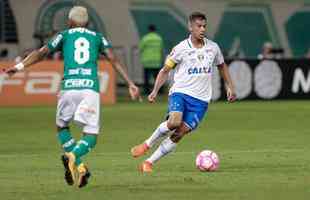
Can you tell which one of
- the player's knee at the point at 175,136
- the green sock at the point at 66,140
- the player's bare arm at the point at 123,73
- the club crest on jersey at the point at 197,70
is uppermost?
the player's bare arm at the point at 123,73

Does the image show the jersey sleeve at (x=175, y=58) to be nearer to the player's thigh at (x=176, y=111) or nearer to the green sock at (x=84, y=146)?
the player's thigh at (x=176, y=111)

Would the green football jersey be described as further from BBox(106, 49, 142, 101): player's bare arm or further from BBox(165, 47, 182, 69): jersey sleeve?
BBox(165, 47, 182, 69): jersey sleeve

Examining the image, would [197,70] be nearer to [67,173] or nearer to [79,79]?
[79,79]

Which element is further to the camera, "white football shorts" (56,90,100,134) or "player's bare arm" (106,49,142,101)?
"player's bare arm" (106,49,142,101)

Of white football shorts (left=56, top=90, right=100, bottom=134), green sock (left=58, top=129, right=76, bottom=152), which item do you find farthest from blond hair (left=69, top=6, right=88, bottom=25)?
green sock (left=58, top=129, right=76, bottom=152)

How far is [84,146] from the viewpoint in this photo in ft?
45.8

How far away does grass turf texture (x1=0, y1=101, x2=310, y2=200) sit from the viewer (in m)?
13.7

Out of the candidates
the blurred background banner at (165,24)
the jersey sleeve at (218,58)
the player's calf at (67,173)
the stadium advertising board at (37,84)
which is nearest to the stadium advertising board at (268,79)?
the blurred background banner at (165,24)

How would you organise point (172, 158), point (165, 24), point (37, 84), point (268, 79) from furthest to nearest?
point (165, 24)
point (268, 79)
point (37, 84)
point (172, 158)

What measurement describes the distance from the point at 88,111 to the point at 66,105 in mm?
342

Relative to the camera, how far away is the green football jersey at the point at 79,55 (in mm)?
14031

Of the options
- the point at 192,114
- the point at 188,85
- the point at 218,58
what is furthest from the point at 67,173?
the point at 218,58

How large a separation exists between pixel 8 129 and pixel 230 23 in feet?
57.0

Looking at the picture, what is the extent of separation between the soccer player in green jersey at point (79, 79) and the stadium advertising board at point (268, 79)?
65.3 ft
